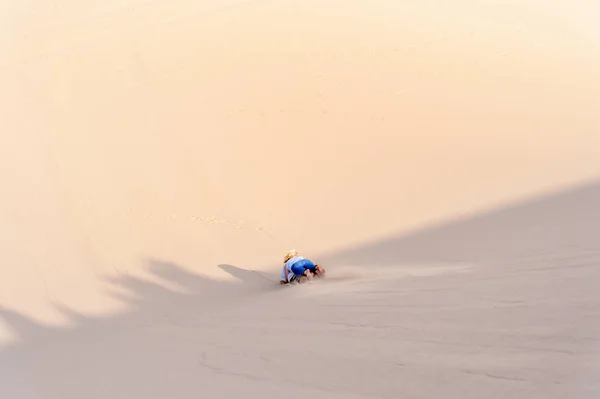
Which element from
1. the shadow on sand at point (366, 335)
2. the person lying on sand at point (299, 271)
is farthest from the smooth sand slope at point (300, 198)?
the person lying on sand at point (299, 271)

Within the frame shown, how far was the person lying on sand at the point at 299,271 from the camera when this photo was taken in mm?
5500

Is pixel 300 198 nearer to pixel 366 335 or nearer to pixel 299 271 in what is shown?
pixel 299 271

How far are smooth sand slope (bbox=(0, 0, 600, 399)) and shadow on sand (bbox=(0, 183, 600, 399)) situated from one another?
0.02 m

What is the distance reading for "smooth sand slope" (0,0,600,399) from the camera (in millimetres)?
3205

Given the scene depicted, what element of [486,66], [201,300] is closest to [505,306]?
[201,300]

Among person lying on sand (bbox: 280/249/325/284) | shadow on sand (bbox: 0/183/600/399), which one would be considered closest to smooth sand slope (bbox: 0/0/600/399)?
shadow on sand (bbox: 0/183/600/399)

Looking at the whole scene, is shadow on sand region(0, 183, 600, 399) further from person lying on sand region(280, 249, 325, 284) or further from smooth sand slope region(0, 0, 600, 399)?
person lying on sand region(280, 249, 325, 284)

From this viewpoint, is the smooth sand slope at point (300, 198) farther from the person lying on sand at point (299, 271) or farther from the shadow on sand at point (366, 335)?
the person lying on sand at point (299, 271)

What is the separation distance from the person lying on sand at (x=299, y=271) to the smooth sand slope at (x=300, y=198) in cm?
24

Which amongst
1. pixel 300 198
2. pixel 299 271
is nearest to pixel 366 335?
pixel 299 271

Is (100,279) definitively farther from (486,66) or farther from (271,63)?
(486,66)

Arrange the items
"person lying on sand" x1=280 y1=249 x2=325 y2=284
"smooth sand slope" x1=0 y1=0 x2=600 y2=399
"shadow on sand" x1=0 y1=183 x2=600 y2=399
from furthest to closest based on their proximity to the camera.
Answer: "person lying on sand" x1=280 y1=249 x2=325 y2=284, "smooth sand slope" x1=0 y1=0 x2=600 y2=399, "shadow on sand" x1=0 y1=183 x2=600 y2=399

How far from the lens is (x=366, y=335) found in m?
3.39

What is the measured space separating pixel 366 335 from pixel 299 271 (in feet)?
7.01
